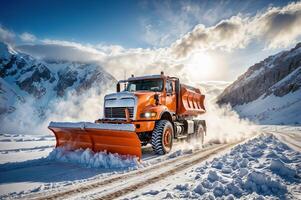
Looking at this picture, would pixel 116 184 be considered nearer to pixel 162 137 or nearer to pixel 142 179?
pixel 142 179

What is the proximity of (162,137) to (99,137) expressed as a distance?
7.59 ft

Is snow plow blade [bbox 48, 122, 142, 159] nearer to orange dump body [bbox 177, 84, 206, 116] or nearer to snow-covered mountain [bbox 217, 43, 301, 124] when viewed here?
orange dump body [bbox 177, 84, 206, 116]

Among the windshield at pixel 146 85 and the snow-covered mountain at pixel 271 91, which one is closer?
the windshield at pixel 146 85

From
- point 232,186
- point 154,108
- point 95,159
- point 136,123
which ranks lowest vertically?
point 232,186

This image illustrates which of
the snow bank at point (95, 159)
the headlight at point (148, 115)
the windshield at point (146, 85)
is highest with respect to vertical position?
the windshield at point (146, 85)

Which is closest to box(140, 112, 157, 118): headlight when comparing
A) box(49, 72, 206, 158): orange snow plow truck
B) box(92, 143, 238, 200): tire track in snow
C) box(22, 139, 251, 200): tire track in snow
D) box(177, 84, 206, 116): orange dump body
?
box(49, 72, 206, 158): orange snow plow truck

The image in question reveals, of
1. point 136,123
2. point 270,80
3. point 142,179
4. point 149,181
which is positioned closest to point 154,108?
point 136,123

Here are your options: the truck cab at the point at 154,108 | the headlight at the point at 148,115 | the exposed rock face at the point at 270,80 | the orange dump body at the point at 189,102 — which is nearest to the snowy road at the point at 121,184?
the truck cab at the point at 154,108

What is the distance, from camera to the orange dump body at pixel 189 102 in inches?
482

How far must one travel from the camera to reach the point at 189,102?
43.5ft

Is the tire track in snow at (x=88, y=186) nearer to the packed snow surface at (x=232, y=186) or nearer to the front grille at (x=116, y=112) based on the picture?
the packed snow surface at (x=232, y=186)

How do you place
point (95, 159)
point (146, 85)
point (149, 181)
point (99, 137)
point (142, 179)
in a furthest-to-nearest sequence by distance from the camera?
point (146, 85)
point (99, 137)
point (95, 159)
point (142, 179)
point (149, 181)

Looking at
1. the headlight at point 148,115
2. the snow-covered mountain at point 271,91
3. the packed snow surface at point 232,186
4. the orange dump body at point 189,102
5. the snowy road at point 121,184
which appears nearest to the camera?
the packed snow surface at point 232,186

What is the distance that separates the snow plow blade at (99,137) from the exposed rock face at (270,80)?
97223 mm
